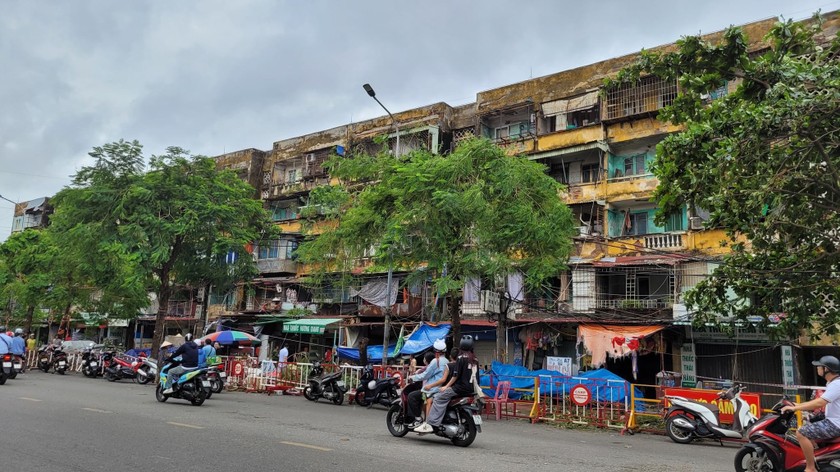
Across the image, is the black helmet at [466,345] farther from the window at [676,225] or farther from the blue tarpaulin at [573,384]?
the window at [676,225]

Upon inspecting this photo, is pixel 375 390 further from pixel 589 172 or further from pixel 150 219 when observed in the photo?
pixel 589 172

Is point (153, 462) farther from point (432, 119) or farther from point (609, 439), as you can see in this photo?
point (432, 119)

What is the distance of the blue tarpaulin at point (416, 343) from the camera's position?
77.2ft

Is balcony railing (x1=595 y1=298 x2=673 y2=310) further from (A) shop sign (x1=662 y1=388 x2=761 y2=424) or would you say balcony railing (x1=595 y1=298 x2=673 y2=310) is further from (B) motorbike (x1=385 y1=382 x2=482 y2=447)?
(B) motorbike (x1=385 y1=382 x2=482 y2=447)

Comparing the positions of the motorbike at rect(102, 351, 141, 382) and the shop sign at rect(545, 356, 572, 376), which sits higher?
the shop sign at rect(545, 356, 572, 376)

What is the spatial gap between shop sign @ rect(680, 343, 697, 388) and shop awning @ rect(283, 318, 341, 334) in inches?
628

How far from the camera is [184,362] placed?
522 inches

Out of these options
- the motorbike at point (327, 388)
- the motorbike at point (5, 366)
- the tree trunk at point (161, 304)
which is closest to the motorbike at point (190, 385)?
the motorbike at point (327, 388)

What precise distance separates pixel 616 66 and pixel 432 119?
30.6 feet

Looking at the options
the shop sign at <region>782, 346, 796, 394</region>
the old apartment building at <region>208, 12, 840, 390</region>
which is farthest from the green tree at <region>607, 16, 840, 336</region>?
the shop sign at <region>782, 346, 796, 394</region>

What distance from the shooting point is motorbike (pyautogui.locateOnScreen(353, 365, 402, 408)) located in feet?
50.8

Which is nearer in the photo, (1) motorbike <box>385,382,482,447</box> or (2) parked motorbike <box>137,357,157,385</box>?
(1) motorbike <box>385,382,482,447</box>

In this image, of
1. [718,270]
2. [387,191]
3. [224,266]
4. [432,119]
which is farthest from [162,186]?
[718,270]

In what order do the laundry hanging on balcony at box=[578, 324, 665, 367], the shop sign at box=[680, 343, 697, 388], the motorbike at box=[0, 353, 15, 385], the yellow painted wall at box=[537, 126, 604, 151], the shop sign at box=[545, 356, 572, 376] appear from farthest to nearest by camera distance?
1. the yellow painted wall at box=[537, 126, 604, 151]
2. the shop sign at box=[680, 343, 697, 388]
3. the shop sign at box=[545, 356, 572, 376]
4. the laundry hanging on balcony at box=[578, 324, 665, 367]
5. the motorbike at box=[0, 353, 15, 385]
